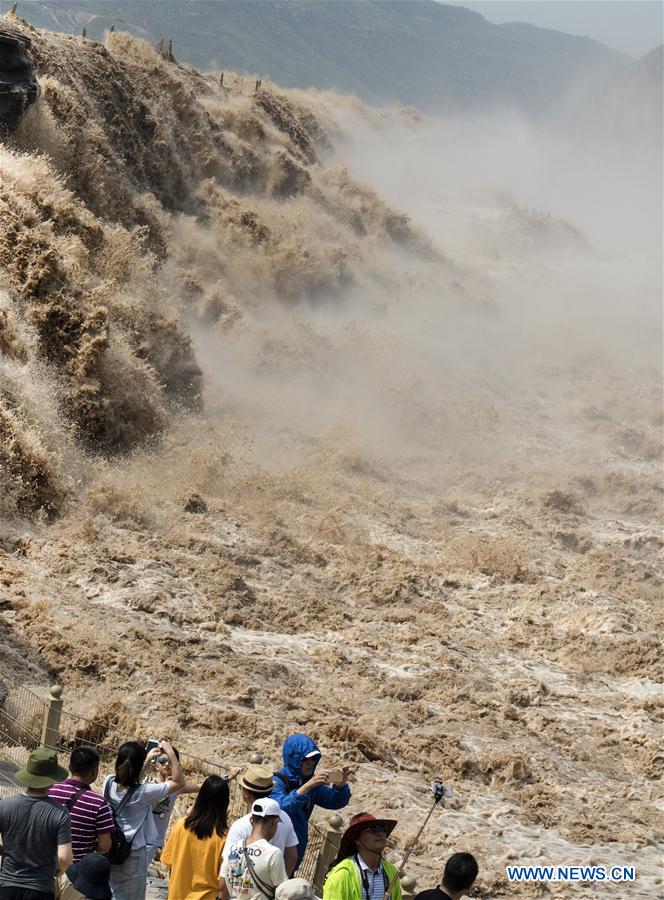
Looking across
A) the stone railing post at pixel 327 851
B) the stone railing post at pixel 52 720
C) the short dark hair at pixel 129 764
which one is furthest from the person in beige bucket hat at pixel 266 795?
the stone railing post at pixel 52 720

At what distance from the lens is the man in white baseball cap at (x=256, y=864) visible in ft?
16.1

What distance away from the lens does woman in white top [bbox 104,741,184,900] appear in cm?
A: 533

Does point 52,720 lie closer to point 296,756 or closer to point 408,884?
point 296,756

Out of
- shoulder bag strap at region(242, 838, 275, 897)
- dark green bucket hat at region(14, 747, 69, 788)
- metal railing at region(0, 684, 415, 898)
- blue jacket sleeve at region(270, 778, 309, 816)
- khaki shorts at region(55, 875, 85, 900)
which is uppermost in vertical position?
dark green bucket hat at region(14, 747, 69, 788)

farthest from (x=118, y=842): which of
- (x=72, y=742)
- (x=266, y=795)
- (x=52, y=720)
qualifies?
(x=72, y=742)

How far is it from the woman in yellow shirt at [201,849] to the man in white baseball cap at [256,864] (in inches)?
5.9

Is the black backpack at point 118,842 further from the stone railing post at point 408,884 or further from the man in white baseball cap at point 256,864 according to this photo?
the stone railing post at point 408,884

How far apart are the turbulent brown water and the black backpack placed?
4.15 metres

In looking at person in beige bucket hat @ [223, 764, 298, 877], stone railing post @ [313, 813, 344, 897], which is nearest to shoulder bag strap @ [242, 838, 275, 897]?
person in beige bucket hat @ [223, 764, 298, 877]

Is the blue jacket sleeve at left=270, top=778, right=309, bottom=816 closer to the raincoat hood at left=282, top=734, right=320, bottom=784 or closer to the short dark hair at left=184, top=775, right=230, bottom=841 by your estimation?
the raincoat hood at left=282, top=734, right=320, bottom=784

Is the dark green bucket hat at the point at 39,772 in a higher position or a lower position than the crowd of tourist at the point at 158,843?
higher

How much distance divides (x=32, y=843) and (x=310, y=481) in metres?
14.3

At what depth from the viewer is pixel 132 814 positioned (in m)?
5.34

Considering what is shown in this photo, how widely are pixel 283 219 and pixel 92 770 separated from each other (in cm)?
2658
